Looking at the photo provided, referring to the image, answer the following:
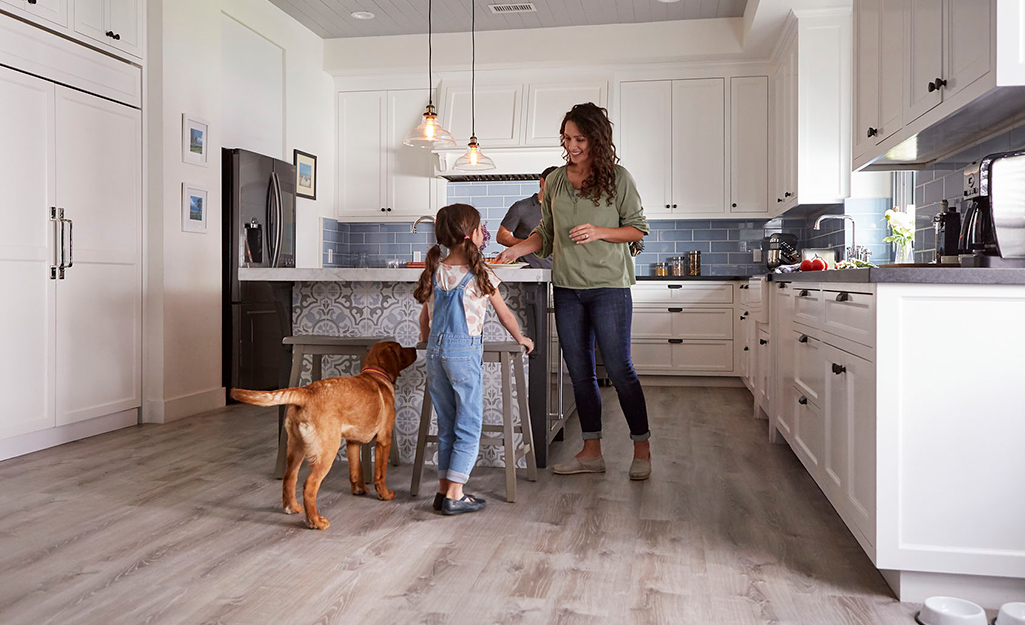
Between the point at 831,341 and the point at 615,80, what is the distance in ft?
13.7

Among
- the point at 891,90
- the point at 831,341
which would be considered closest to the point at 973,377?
the point at 831,341

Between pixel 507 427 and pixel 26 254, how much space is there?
7.86 ft

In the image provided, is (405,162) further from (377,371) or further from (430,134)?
(377,371)

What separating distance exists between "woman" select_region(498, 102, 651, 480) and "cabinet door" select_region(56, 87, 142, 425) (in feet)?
7.27

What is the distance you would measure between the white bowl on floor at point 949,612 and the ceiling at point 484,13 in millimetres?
4675

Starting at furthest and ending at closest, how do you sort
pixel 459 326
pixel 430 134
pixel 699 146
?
pixel 699 146, pixel 430 134, pixel 459 326

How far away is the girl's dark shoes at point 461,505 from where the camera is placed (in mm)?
2559

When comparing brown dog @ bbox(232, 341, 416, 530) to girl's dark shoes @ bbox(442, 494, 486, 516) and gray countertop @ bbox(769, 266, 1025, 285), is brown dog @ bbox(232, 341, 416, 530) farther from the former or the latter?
gray countertop @ bbox(769, 266, 1025, 285)

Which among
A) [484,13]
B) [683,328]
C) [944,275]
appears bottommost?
[683,328]

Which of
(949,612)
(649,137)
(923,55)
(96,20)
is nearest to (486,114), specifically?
(649,137)

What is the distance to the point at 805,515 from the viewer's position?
8.39ft

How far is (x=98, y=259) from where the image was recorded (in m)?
3.90

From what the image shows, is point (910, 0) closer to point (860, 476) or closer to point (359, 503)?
point (860, 476)

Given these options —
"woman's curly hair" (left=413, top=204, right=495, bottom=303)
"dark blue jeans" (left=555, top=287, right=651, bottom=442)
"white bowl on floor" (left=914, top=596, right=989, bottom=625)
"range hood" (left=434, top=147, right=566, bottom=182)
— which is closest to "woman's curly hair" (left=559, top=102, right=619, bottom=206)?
"dark blue jeans" (left=555, top=287, right=651, bottom=442)
